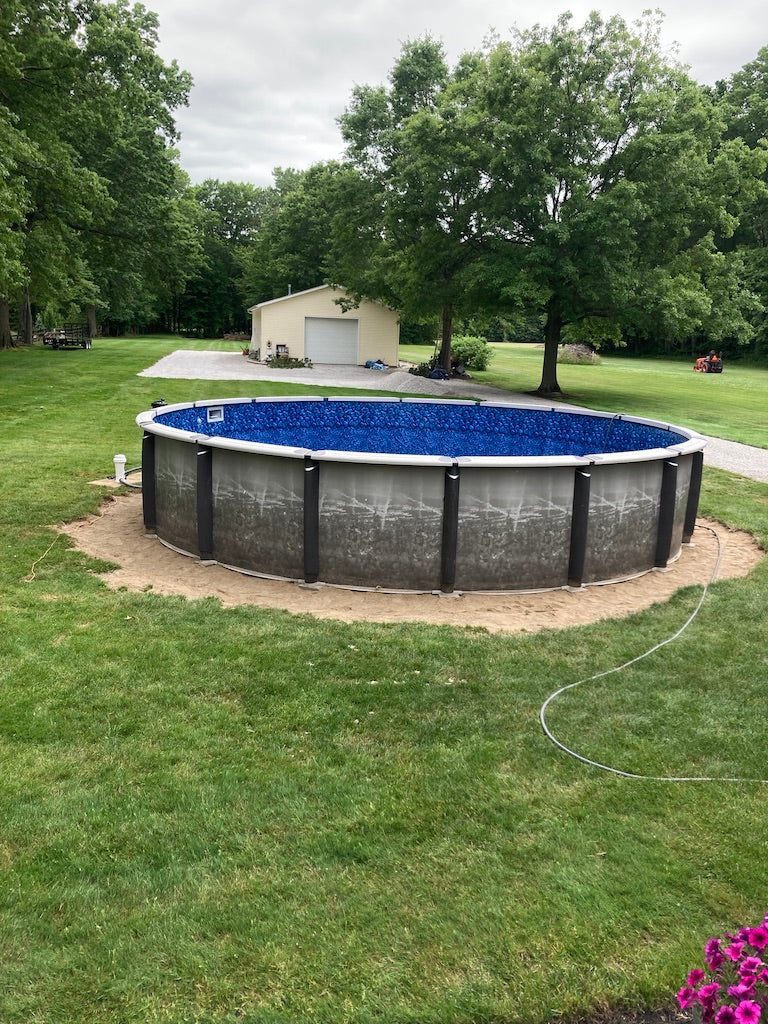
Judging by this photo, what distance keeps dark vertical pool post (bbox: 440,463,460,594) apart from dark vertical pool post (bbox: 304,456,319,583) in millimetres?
971

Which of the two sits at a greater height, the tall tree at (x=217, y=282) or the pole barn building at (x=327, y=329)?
the tall tree at (x=217, y=282)

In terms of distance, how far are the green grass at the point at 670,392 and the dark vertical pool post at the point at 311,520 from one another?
42.5 ft

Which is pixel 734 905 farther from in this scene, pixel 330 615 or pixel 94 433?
pixel 94 433

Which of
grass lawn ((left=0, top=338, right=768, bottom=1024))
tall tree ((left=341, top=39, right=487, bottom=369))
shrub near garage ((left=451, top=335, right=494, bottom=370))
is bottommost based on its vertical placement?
grass lawn ((left=0, top=338, right=768, bottom=1024))

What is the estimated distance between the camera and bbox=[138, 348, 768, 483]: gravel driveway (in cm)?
1620

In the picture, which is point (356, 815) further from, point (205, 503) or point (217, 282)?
point (217, 282)

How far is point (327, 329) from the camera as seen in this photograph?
128ft

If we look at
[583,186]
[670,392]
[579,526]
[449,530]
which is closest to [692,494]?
[579,526]

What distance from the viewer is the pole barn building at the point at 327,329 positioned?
38.7m

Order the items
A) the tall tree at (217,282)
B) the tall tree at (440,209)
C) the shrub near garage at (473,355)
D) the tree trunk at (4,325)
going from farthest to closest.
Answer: the tall tree at (217,282), the tree trunk at (4,325), the shrub near garage at (473,355), the tall tree at (440,209)

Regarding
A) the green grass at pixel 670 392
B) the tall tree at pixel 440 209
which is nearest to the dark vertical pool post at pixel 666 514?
the green grass at pixel 670 392

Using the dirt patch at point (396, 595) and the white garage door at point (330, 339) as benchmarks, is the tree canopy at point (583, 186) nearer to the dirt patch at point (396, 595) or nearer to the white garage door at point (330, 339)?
the white garage door at point (330, 339)

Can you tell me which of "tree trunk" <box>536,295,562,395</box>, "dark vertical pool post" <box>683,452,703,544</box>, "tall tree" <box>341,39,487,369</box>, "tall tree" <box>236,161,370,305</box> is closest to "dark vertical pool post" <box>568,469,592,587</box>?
"dark vertical pool post" <box>683,452,703,544</box>

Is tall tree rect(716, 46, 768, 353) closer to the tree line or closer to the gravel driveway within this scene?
the tree line
